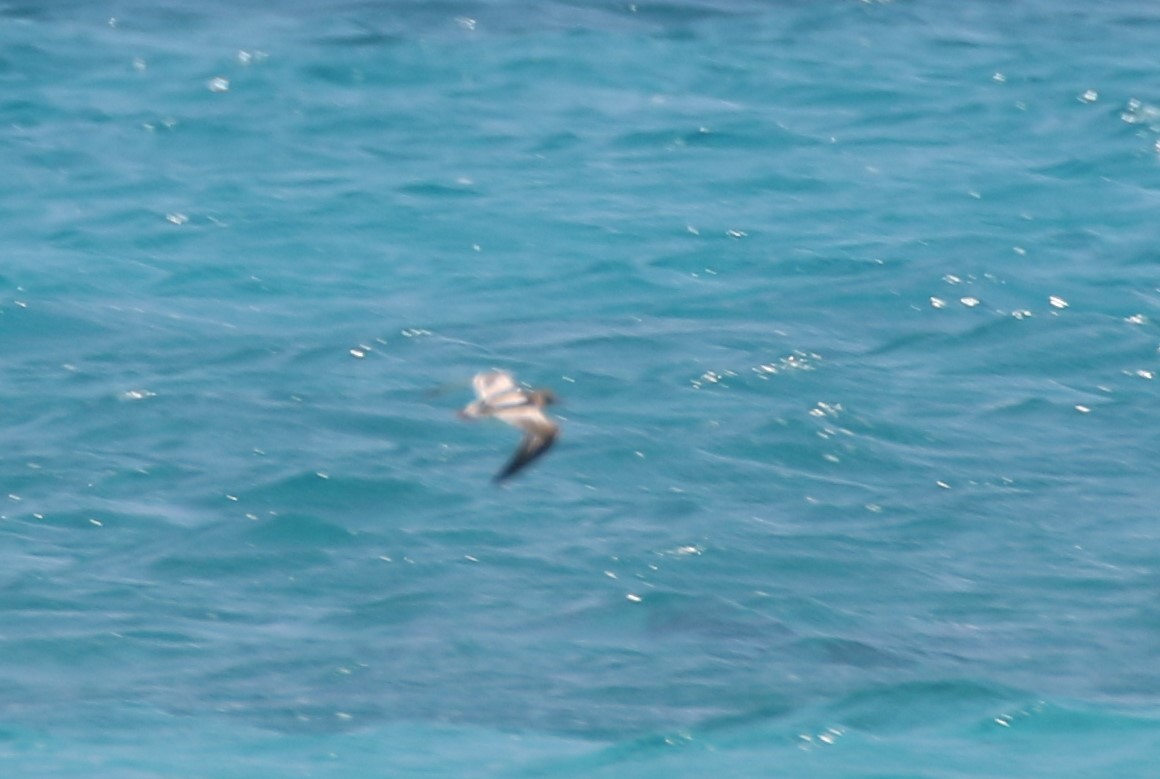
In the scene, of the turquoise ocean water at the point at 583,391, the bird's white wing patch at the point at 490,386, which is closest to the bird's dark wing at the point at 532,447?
the bird's white wing patch at the point at 490,386

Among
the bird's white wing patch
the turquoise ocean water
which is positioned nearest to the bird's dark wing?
the bird's white wing patch

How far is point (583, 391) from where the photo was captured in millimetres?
9219

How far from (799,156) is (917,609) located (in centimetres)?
637

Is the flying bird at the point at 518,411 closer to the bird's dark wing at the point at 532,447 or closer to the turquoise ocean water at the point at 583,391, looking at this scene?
the bird's dark wing at the point at 532,447

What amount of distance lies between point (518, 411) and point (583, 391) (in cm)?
430

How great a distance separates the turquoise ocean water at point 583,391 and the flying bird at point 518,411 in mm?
1472

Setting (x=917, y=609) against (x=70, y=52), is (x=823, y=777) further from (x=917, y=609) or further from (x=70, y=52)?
(x=70, y=52)

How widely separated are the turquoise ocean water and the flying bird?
147cm

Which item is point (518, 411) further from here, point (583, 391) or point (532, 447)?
point (583, 391)

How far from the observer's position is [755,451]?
864 cm

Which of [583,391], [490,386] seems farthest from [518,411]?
[583,391]

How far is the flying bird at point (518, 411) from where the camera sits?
15.5ft

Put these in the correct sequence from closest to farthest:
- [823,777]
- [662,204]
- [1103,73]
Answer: [823,777] < [662,204] < [1103,73]

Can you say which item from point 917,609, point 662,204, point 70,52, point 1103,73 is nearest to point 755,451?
point 917,609
